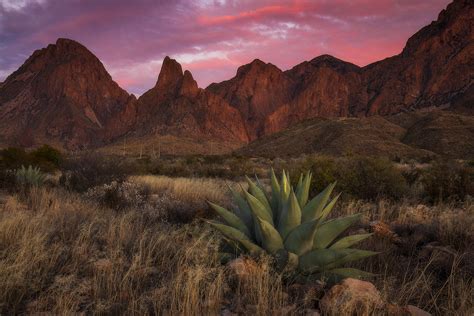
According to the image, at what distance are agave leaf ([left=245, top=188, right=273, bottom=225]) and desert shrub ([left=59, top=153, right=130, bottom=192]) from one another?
7.42 metres

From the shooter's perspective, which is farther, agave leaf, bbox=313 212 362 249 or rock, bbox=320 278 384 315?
agave leaf, bbox=313 212 362 249

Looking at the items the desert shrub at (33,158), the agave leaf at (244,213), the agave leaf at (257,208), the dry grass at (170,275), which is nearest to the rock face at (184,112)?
the desert shrub at (33,158)

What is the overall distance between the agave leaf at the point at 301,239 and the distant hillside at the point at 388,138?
47.3 metres

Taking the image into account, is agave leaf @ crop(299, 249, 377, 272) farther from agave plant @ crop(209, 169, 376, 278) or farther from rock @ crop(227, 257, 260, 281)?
rock @ crop(227, 257, 260, 281)

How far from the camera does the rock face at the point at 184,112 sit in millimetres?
153000

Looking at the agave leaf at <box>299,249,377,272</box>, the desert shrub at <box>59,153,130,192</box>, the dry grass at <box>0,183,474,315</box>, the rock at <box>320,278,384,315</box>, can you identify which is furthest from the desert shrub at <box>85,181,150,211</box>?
the rock at <box>320,278,384,315</box>

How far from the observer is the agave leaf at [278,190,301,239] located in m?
3.60

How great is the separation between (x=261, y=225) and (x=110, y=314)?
1376 millimetres

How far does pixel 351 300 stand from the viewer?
267cm

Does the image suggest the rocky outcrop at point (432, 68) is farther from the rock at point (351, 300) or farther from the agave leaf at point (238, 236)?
the rock at point (351, 300)

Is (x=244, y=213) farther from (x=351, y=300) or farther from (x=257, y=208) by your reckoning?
(x=351, y=300)

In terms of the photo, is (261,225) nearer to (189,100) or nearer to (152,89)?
(189,100)

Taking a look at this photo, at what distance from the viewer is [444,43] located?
176 meters

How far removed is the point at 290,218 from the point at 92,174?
8.63 metres
